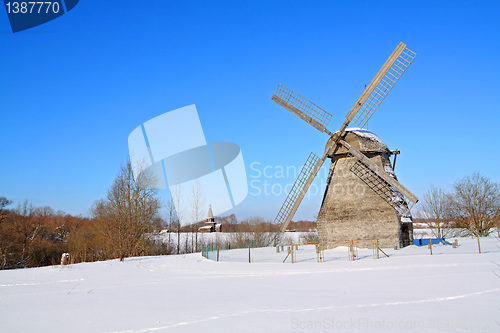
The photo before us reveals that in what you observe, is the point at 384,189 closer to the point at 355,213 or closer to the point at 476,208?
the point at 355,213

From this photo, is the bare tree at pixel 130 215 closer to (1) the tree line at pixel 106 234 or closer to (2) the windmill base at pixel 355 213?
(1) the tree line at pixel 106 234

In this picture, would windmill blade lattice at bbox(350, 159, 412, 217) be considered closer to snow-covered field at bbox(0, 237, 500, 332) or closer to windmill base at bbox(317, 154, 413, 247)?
windmill base at bbox(317, 154, 413, 247)

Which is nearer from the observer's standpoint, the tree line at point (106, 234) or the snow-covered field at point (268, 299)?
the snow-covered field at point (268, 299)

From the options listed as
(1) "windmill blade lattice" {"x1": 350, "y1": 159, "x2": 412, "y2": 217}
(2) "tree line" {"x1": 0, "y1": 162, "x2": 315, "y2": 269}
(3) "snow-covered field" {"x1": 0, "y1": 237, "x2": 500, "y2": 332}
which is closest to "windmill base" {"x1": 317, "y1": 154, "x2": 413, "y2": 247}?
(1) "windmill blade lattice" {"x1": 350, "y1": 159, "x2": 412, "y2": 217}

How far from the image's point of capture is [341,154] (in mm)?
21734

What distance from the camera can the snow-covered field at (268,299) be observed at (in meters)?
5.95

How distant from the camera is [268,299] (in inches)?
332

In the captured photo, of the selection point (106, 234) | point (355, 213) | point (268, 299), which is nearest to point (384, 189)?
point (355, 213)

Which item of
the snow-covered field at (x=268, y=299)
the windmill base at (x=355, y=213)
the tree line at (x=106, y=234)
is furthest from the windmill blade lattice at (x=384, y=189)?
the tree line at (x=106, y=234)

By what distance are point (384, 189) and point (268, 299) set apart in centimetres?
1421

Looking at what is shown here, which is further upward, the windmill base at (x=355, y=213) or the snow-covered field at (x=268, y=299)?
the windmill base at (x=355, y=213)

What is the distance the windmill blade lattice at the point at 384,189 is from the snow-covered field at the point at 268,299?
5.31 metres

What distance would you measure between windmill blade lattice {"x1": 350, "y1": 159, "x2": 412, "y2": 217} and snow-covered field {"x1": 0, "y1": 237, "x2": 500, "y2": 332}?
531cm

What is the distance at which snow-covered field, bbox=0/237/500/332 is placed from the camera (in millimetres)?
Answer: 5949
